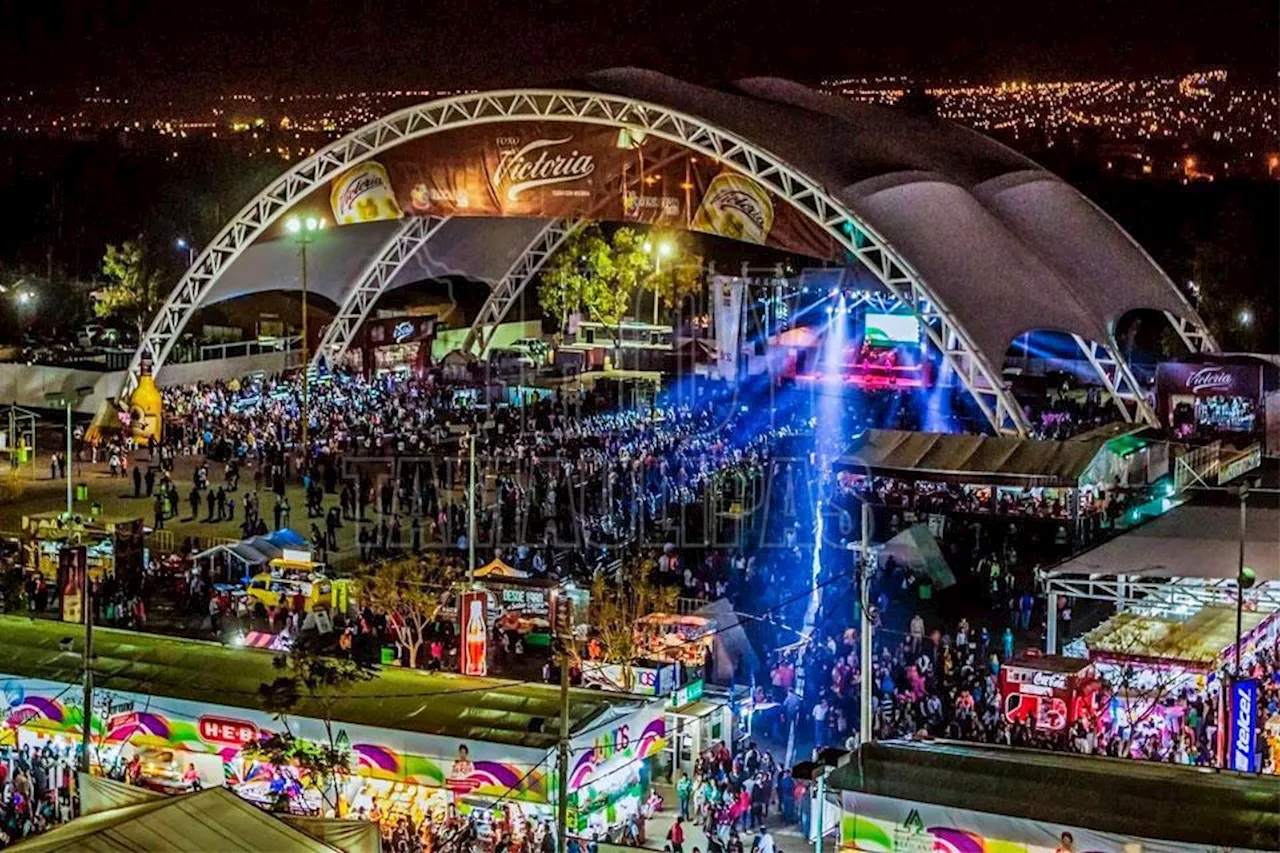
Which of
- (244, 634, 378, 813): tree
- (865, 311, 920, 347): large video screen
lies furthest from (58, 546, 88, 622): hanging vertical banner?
(865, 311, 920, 347): large video screen

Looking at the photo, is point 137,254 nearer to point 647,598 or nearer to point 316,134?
point 647,598

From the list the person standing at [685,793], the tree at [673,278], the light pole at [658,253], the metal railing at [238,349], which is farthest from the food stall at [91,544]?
the tree at [673,278]

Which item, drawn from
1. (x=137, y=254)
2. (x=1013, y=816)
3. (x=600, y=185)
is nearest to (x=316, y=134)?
(x=137, y=254)

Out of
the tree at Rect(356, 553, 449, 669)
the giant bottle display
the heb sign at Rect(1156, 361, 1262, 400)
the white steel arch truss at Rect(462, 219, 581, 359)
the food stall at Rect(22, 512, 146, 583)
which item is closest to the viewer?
the tree at Rect(356, 553, 449, 669)

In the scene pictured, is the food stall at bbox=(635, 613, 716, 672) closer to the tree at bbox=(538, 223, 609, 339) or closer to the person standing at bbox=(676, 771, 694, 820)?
the person standing at bbox=(676, 771, 694, 820)

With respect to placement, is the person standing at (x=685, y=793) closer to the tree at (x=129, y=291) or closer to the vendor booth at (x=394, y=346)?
the vendor booth at (x=394, y=346)
